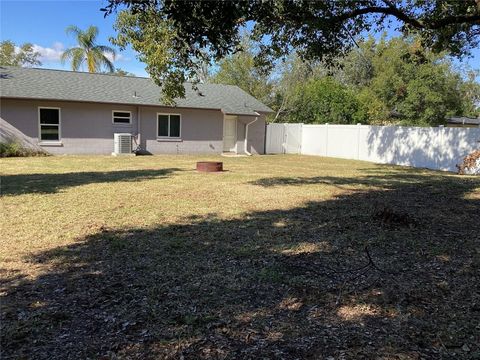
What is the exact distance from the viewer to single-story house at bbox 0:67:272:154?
60.1ft

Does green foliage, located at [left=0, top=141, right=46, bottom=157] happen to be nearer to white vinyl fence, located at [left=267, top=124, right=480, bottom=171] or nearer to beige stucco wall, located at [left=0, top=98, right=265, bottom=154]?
beige stucco wall, located at [left=0, top=98, right=265, bottom=154]

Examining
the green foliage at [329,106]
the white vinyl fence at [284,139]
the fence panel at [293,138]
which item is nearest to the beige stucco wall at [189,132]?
the white vinyl fence at [284,139]

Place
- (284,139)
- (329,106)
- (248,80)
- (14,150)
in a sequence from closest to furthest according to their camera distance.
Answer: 1. (14,150)
2. (284,139)
3. (329,106)
4. (248,80)

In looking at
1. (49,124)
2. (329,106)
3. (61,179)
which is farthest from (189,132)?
(61,179)

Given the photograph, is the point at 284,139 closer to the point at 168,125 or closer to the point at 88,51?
the point at 168,125

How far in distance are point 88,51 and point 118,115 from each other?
12938 millimetres

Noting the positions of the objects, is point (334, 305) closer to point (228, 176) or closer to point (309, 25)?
point (309, 25)

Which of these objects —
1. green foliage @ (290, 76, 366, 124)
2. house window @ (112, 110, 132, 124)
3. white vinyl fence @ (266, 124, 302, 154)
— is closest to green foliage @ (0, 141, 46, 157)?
house window @ (112, 110, 132, 124)

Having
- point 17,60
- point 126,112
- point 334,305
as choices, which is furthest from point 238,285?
point 17,60

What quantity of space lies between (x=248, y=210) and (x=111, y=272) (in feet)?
12.1

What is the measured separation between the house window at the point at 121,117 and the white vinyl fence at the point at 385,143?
833 cm

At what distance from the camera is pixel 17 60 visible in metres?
46.7

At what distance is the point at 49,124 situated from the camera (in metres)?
18.7

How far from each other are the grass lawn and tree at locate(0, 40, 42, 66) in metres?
42.3
